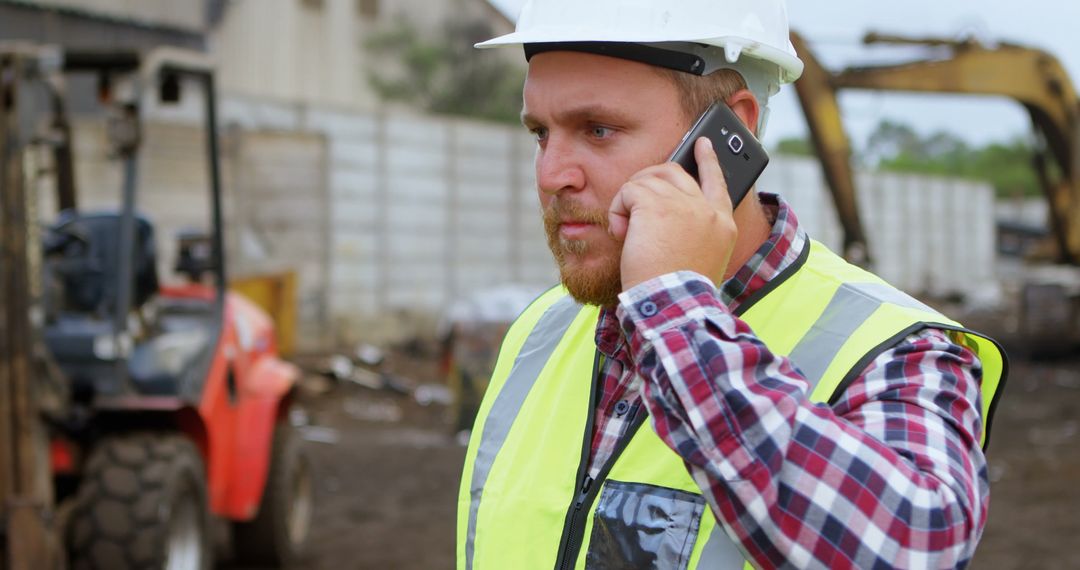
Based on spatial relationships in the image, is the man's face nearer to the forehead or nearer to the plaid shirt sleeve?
the forehead

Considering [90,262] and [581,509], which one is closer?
[581,509]

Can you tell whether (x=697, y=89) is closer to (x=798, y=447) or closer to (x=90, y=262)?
(x=798, y=447)

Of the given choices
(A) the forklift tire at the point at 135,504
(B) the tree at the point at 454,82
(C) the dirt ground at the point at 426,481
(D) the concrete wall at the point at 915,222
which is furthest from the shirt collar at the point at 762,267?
(B) the tree at the point at 454,82

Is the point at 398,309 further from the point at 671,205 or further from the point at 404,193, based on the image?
the point at 671,205

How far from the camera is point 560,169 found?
5.64 feet

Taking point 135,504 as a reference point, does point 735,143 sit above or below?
above

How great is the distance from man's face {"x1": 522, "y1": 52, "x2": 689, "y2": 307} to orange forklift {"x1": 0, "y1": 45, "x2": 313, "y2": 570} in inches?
142

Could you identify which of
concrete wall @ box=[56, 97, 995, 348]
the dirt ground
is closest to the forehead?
the dirt ground

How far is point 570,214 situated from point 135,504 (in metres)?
3.71

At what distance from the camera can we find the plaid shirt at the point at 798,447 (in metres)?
1.34

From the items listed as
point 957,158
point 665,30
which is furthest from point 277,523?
point 957,158

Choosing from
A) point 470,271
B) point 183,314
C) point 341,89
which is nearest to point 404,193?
point 470,271

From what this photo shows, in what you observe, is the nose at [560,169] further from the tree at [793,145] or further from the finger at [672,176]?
the tree at [793,145]

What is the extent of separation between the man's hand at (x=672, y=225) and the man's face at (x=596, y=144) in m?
0.10
